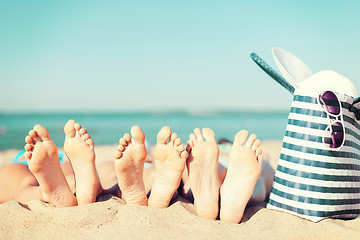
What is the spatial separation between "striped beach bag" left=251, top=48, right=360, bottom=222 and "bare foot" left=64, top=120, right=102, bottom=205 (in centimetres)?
87

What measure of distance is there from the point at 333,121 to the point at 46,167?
128cm

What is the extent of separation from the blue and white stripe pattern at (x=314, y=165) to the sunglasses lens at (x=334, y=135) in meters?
0.02

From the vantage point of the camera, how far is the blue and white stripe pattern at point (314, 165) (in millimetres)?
1399

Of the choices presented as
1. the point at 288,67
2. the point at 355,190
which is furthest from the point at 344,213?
the point at 288,67

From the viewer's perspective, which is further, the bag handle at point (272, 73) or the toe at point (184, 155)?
the bag handle at point (272, 73)

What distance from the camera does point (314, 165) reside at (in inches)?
55.2

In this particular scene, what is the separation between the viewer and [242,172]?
142 centimetres

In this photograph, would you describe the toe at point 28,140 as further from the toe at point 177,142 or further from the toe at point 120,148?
the toe at point 177,142

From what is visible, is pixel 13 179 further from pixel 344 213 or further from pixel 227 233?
pixel 344 213

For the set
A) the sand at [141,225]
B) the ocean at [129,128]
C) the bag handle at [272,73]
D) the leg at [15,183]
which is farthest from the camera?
the ocean at [129,128]

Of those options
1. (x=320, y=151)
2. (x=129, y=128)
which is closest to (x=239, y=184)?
(x=320, y=151)

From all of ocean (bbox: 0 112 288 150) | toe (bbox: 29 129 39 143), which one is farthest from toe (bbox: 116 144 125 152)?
ocean (bbox: 0 112 288 150)

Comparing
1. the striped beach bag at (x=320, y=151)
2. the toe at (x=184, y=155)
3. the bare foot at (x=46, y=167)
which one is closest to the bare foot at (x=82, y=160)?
the bare foot at (x=46, y=167)

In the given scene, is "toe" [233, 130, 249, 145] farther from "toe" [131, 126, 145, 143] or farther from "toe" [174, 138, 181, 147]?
"toe" [131, 126, 145, 143]
